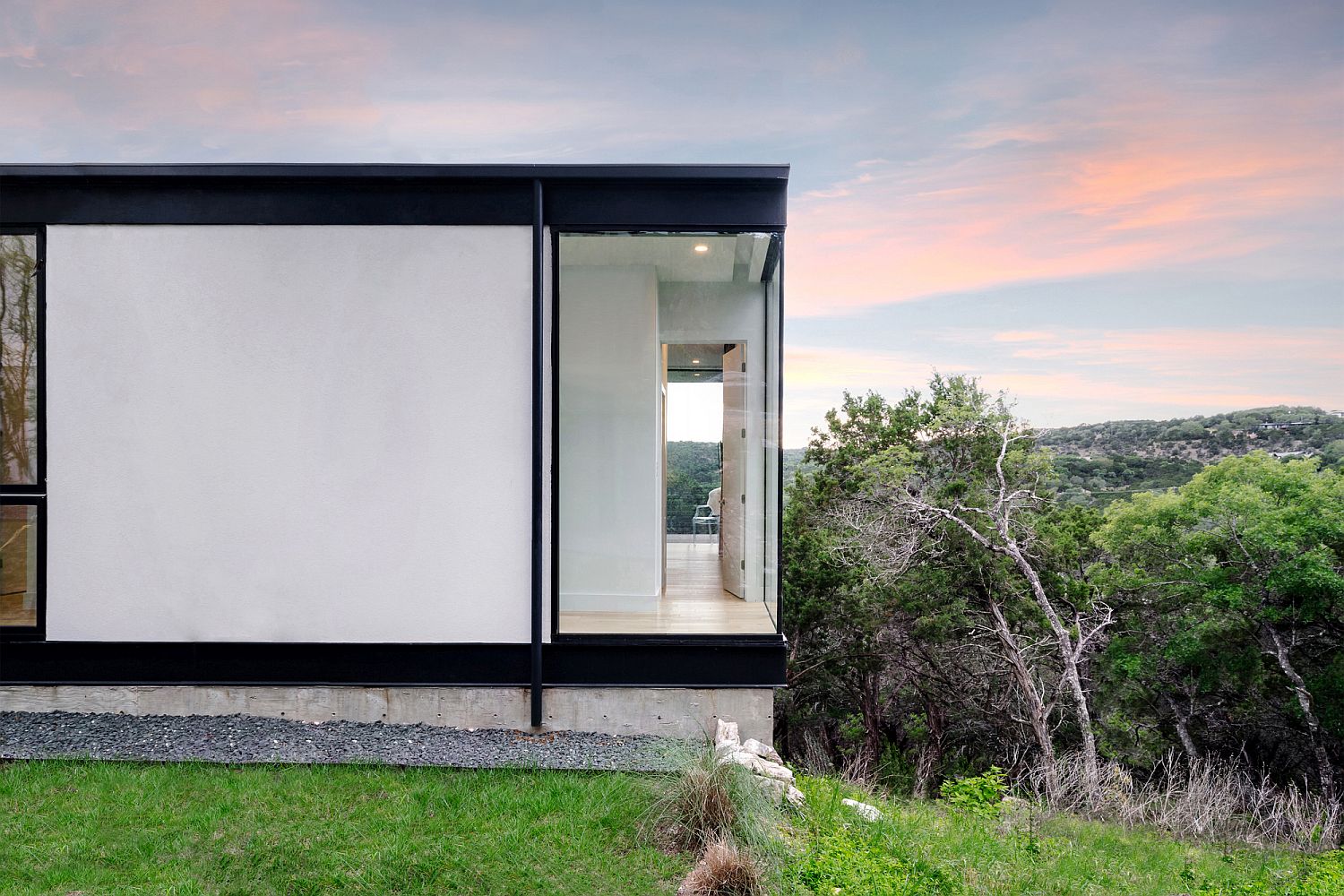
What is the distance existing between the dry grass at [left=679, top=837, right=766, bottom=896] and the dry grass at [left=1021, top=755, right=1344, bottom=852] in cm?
457

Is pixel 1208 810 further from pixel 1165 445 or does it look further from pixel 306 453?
pixel 1165 445

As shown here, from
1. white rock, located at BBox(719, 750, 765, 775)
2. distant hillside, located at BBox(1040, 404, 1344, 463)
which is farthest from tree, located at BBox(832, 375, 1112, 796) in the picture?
white rock, located at BBox(719, 750, 765, 775)

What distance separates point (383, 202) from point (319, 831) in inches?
140

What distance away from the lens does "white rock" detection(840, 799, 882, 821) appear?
323cm

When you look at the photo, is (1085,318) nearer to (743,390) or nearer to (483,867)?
(743,390)

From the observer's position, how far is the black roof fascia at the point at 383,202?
14.2 feet

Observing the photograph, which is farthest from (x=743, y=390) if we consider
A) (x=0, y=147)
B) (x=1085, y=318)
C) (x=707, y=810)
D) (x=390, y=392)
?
(x=1085, y=318)

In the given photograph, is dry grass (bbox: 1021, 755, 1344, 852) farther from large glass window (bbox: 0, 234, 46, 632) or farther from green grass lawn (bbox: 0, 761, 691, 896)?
large glass window (bbox: 0, 234, 46, 632)

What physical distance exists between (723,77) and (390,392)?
302 inches

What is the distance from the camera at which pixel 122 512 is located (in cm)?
432

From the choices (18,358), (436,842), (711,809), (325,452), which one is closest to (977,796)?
(711,809)

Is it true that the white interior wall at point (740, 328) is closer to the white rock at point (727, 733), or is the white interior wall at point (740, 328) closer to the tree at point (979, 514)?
the white rock at point (727, 733)

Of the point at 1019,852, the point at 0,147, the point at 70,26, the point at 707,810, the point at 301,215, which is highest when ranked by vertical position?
the point at 70,26

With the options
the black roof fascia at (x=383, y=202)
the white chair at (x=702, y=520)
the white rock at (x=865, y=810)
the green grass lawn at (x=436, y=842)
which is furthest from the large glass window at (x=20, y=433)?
the white rock at (x=865, y=810)
